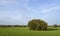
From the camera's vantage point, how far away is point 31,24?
57469mm

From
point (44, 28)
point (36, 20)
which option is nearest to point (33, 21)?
point (36, 20)

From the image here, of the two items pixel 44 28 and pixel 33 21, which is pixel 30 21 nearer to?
pixel 33 21

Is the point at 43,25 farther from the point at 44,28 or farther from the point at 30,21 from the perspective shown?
the point at 30,21

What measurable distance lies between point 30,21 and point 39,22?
3980 mm

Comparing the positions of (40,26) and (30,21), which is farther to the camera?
(30,21)

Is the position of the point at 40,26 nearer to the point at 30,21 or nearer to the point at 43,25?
the point at 43,25

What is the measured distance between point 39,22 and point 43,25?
2019mm

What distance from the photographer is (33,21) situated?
2281 inches


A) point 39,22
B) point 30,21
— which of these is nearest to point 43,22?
point 39,22

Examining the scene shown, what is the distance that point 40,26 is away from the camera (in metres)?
55.5

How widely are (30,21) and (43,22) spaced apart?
16.9ft

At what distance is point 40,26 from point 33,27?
2.74 metres

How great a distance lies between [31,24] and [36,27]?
2.61 metres

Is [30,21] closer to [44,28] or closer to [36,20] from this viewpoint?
[36,20]
